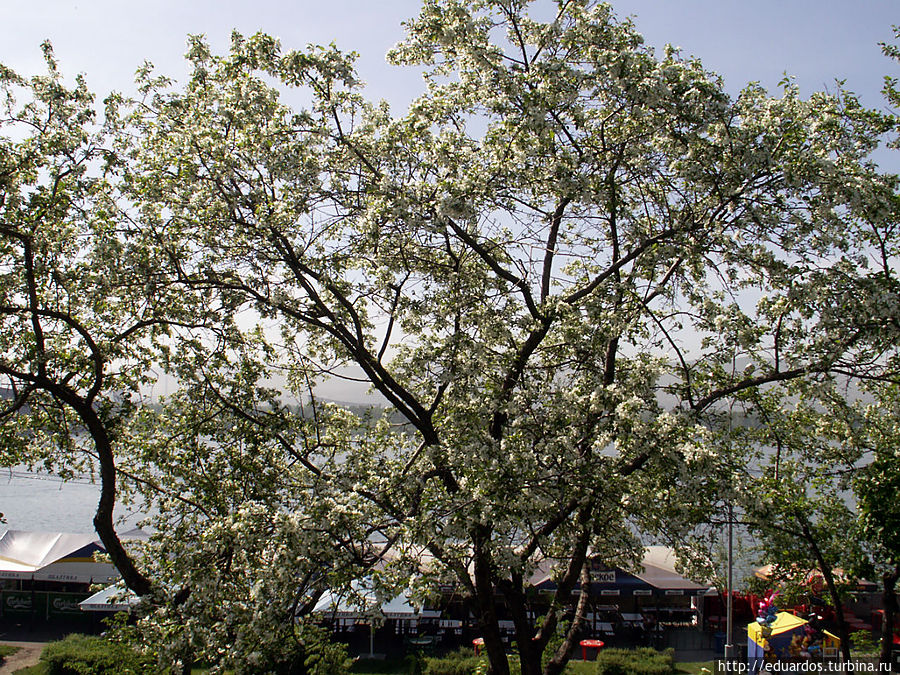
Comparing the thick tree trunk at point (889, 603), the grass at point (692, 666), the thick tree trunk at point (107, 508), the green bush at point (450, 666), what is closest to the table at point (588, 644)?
the grass at point (692, 666)

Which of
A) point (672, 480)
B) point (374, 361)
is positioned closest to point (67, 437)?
point (374, 361)

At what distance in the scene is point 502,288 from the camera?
763cm

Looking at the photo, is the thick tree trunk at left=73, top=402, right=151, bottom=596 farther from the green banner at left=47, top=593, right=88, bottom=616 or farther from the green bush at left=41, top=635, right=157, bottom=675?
the green banner at left=47, top=593, right=88, bottom=616

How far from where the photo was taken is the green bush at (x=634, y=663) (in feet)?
50.1

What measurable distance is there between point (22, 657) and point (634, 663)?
14.5 m

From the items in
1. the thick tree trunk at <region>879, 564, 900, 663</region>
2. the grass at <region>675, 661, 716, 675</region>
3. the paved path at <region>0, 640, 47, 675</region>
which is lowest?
the paved path at <region>0, 640, 47, 675</region>

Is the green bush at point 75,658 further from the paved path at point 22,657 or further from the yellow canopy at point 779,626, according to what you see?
the yellow canopy at point 779,626

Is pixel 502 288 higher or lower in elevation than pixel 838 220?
lower

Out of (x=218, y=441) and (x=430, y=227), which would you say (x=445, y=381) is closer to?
(x=430, y=227)

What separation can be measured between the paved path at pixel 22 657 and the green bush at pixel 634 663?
1298 centimetres

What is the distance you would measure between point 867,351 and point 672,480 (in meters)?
2.39

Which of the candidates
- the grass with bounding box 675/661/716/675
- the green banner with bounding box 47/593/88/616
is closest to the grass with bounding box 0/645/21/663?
the green banner with bounding box 47/593/88/616

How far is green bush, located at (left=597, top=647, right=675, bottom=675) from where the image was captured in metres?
15.3

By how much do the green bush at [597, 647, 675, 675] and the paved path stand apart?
1298 cm
